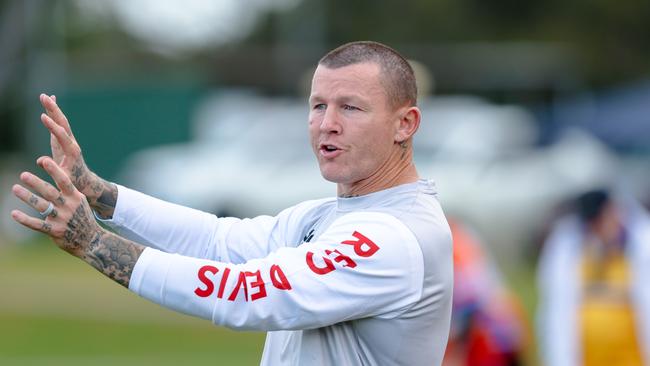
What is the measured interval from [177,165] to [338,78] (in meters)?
26.6

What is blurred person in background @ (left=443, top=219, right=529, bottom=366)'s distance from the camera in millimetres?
9672

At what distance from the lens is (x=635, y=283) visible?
924cm

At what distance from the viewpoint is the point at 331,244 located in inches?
194

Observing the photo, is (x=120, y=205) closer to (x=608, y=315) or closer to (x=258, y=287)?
(x=258, y=287)

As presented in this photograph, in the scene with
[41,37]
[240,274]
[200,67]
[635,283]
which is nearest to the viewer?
[240,274]

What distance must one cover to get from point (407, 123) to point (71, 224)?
1263 mm

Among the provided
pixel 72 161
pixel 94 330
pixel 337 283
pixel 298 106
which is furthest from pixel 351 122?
pixel 298 106

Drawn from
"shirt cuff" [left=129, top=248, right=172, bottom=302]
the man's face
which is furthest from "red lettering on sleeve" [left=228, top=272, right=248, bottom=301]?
the man's face

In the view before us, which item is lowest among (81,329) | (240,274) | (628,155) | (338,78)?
(81,329)

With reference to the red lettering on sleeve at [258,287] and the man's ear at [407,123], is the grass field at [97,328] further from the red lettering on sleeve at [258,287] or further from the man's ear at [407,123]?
the red lettering on sleeve at [258,287]

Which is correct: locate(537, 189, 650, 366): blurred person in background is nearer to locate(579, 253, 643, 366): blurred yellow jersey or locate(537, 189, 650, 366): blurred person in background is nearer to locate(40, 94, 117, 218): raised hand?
locate(579, 253, 643, 366): blurred yellow jersey

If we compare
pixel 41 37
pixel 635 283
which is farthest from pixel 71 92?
pixel 635 283

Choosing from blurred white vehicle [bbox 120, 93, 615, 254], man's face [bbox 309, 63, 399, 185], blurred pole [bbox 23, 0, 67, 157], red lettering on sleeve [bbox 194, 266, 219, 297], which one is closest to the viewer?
red lettering on sleeve [bbox 194, 266, 219, 297]

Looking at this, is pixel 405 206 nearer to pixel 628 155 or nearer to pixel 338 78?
pixel 338 78
